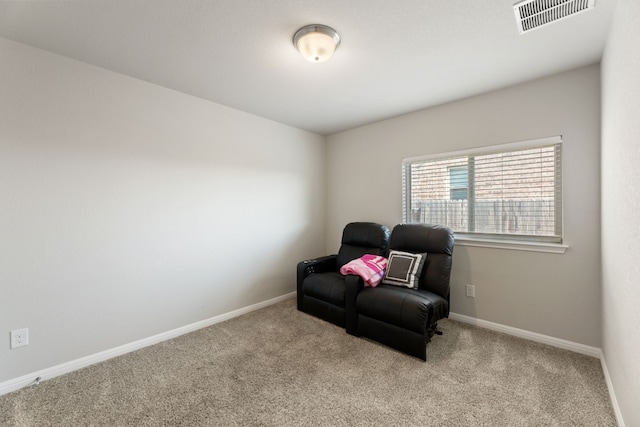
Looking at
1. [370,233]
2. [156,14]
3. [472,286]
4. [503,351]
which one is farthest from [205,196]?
[503,351]

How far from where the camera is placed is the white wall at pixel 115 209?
1926 millimetres

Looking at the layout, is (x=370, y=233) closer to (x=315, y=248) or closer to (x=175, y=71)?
(x=315, y=248)

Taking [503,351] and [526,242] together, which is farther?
[526,242]

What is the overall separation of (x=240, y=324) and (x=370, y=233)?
181 cm

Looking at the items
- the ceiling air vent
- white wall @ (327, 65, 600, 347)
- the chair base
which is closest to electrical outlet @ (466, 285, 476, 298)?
white wall @ (327, 65, 600, 347)

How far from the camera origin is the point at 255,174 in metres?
3.37

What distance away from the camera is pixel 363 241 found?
11.2ft

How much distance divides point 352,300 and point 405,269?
0.61 meters

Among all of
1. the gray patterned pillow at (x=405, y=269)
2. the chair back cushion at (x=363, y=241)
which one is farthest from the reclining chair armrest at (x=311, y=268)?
the gray patterned pillow at (x=405, y=269)

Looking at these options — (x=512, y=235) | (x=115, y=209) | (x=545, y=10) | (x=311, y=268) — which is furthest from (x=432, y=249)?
(x=115, y=209)

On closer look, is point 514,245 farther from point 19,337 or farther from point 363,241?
point 19,337

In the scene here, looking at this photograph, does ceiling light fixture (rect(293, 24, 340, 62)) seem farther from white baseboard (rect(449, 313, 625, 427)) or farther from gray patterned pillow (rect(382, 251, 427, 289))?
white baseboard (rect(449, 313, 625, 427))

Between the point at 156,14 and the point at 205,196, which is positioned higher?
the point at 156,14

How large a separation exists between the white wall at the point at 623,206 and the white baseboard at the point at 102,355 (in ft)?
10.2
